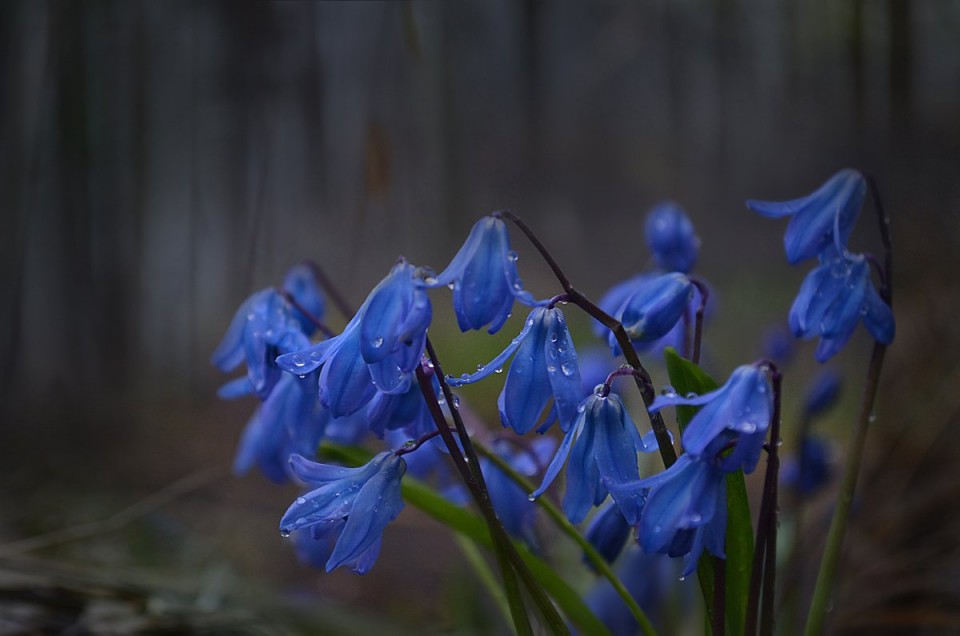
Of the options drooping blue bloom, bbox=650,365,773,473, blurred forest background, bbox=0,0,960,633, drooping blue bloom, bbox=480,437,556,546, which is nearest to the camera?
drooping blue bloom, bbox=650,365,773,473

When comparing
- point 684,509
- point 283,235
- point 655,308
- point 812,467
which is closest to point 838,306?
point 655,308

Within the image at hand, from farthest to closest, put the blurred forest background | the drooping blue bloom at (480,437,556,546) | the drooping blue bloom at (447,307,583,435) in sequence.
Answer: the blurred forest background < the drooping blue bloom at (480,437,556,546) < the drooping blue bloom at (447,307,583,435)

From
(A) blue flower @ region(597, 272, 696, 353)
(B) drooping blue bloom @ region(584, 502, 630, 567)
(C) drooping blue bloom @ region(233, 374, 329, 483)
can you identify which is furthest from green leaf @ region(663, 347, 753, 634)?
(C) drooping blue bloom @ region(233, 374, 329, 483)

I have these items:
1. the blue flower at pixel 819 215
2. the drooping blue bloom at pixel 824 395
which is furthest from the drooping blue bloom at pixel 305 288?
the drooping blue bloom at pixel 824 395

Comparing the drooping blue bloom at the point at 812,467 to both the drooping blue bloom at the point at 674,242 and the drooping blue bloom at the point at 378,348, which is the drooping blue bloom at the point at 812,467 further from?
the drooping blue bloom at the point at 378,348

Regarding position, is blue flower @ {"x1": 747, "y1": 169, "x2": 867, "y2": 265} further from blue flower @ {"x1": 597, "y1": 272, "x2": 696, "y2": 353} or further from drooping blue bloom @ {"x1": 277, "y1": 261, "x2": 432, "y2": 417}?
drooping blue bloom @ {"x1": 277, "y1": 261, "x2": 432, "y2": 417}

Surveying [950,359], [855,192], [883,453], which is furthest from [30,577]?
[950,359]

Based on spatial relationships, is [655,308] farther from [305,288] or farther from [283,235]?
[283,235]
